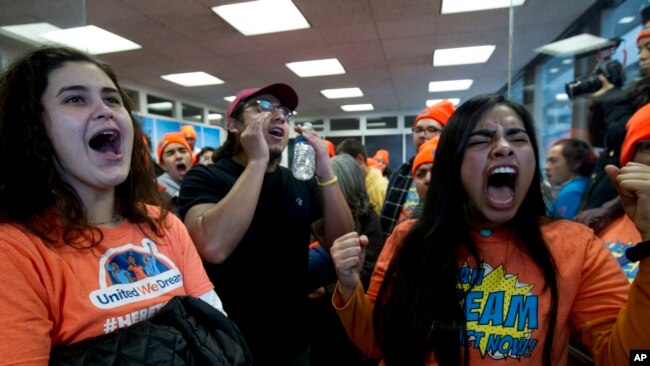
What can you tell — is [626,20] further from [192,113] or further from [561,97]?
[192,113]

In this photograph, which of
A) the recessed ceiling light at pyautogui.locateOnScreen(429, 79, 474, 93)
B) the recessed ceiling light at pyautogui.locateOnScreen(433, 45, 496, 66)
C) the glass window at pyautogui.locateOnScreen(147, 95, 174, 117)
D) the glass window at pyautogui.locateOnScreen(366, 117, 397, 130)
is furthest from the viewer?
the glass window at pyautogui.locateOnScreen(366, 117, 397, 130)

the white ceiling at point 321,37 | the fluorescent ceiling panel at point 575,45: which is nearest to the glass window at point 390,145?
the white ceiling at point 321,37

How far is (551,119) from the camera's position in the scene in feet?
14.2

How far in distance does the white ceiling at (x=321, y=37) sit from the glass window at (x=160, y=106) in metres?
0.53

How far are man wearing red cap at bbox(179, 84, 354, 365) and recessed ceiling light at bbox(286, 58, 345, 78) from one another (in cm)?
416

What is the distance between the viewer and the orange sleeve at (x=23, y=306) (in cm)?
54

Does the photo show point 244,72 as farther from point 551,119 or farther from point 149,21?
point 551,119

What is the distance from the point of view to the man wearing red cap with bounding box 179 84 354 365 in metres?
1.08

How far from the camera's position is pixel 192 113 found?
27.6 ft

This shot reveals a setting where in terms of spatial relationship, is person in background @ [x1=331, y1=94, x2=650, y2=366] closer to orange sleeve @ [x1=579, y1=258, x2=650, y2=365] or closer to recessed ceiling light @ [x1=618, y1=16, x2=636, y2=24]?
orange sleeve @ [x1=579, y1=258, x2=650, y2=365]

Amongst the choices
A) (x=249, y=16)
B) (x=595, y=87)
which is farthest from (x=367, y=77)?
(x=595, y=87)

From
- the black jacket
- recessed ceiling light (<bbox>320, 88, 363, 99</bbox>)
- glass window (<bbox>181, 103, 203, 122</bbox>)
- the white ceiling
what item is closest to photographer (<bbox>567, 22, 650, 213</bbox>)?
the black jacket

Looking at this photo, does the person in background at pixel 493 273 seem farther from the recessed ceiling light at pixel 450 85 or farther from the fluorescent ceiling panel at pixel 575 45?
the recessed ceiling light at pixel 450 85

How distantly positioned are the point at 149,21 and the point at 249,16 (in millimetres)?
1072
